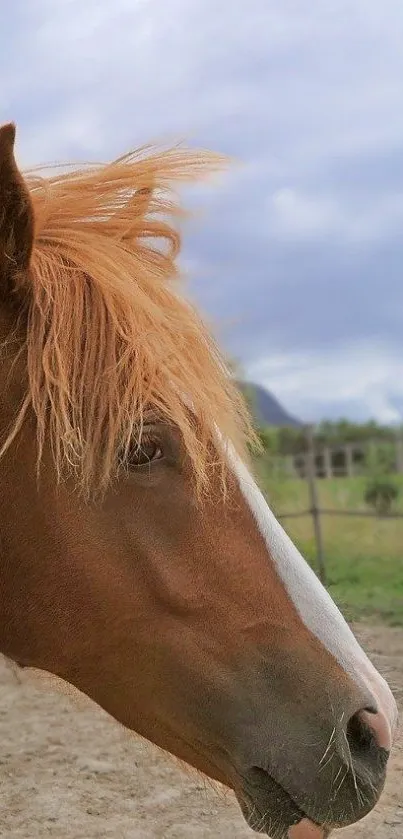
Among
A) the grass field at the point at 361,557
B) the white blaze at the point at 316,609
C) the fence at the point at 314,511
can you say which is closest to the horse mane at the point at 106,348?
the white blaze at the point at 316,609

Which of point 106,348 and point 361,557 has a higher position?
point 106,348

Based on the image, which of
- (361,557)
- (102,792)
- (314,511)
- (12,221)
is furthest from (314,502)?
(12,221)

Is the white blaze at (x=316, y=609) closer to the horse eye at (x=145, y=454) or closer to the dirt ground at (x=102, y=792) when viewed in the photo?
the horse eye at (x=145, y=454)

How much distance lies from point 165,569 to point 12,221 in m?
0.86

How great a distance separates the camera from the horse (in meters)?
1.92

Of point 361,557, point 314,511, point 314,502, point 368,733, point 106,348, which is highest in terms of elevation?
point 106,348

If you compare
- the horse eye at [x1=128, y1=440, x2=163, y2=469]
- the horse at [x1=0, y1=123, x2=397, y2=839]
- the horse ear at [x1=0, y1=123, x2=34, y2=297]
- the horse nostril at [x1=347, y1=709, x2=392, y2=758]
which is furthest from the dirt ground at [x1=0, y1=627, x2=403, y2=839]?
the horse ear at [x1=0, y1=123, x2=34, y2=297]

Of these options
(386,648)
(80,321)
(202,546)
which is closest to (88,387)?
(80,321)

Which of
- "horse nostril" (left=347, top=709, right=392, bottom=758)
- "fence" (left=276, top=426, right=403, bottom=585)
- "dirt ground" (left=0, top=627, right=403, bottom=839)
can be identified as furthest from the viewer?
"fence" (left=276, top=426, right=403, bottom=585)

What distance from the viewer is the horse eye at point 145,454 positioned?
194 centimetres

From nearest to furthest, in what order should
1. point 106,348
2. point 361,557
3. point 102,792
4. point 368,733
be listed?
1. point 368,733
2. point 106,348
3. point 102,792
4. point 361,557

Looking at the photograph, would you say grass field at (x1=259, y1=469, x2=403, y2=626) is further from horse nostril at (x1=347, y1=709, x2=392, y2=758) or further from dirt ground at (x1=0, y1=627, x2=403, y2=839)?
horse nostril at (x1=347, y1=709, x2=392, y2=758)

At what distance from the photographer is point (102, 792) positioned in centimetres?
455

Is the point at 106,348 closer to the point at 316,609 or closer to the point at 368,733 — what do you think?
the point at 316,609
